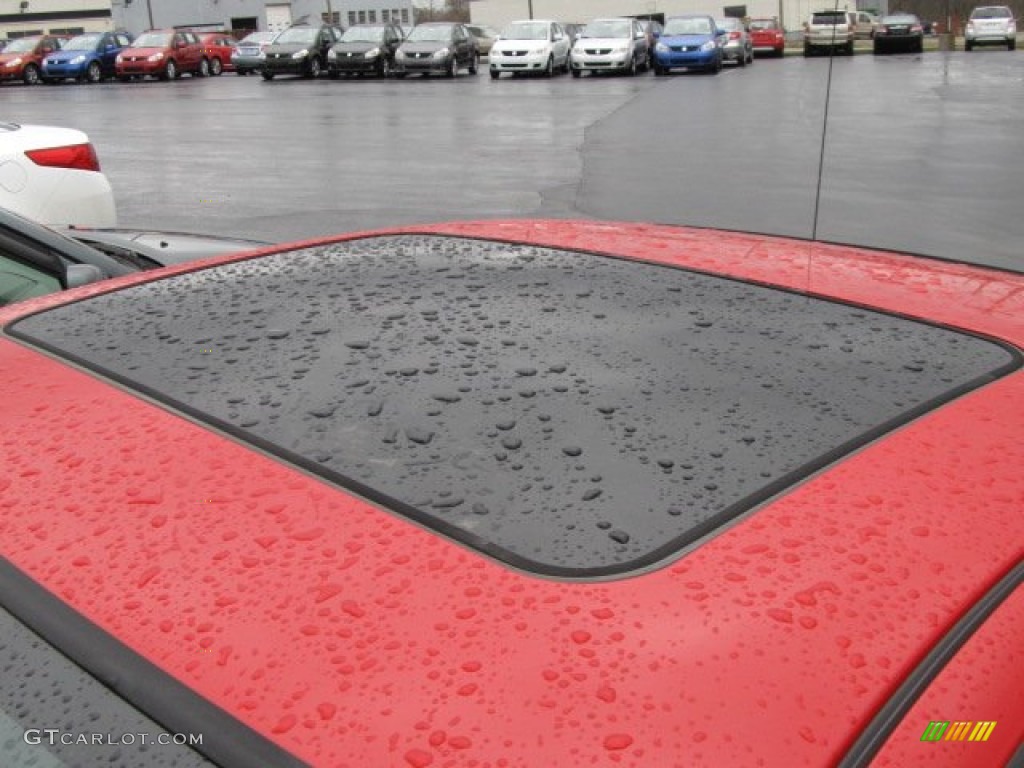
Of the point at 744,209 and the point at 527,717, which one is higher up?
the point at 527,717

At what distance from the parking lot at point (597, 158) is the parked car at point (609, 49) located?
3774mm

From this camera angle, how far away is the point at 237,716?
3.09ft

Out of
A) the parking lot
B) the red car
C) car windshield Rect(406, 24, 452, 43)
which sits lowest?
the parking lot

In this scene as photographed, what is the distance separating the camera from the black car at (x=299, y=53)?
1305 inches

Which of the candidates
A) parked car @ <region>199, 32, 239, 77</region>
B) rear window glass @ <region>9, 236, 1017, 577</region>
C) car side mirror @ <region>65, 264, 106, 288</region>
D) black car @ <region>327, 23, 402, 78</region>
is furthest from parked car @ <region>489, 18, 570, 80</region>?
rear window glass @ <region>9, 236, 1017, 577</region>

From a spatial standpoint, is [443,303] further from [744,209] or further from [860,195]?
[860,195]

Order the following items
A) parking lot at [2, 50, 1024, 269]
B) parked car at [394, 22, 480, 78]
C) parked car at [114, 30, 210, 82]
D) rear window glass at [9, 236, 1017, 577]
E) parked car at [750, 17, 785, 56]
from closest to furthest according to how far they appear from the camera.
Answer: rear window glass at [9, 236, 1017, 577] → parking lot at [2, 50, 1024, 269] → parked car at [394, 22, 480, 78] → parked car at [114, 30, 210, 82] → parked car at [750, 17, 785, 56]

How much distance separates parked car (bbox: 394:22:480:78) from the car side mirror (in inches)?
1140

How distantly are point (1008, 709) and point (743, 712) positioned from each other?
25cm

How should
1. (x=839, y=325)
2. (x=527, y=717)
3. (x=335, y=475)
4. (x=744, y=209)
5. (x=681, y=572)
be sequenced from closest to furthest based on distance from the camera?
(x=527, y=717) < (x=681, y=572) < (x=335, y=475) < (x=839, y=325) < (x=744, y=209)

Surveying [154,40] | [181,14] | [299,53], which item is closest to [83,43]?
[154,40]

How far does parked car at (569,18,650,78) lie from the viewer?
29297 millimetres

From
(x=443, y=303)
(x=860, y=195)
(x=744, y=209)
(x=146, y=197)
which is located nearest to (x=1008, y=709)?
(x=443, y=303)

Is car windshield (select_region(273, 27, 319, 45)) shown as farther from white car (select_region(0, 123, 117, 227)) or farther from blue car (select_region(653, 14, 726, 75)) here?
white car (select_region(0, 123, 117, 227))
